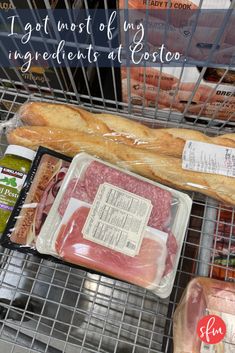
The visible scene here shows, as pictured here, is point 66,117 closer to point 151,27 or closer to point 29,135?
point 29,135

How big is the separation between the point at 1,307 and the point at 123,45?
0.60 meters

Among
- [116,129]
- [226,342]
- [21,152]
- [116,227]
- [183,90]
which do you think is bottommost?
[226,342]

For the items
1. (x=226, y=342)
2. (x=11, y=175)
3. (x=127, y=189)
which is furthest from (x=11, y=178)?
(x=226, y=342)

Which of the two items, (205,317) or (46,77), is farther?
(46,77)

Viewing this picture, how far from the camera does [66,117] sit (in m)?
0.89

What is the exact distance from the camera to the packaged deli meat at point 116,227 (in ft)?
2.35

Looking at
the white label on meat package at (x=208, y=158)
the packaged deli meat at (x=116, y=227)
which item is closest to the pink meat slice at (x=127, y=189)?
the packaged deli meat at (x=116, y=227)

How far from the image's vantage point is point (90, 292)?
3.06 ft

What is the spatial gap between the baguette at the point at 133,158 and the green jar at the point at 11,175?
0.03m

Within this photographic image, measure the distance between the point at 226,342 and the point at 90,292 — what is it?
350 millimetres

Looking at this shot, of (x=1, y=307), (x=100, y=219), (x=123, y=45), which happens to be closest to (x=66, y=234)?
(x=100, y=219)

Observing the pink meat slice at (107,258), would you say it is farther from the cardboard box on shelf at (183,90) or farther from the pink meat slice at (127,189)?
the cardboard box on shelf at (183,90)

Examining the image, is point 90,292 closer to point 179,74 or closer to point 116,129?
point 116,129

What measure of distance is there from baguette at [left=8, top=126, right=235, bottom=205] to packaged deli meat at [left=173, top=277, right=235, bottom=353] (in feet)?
0.65
